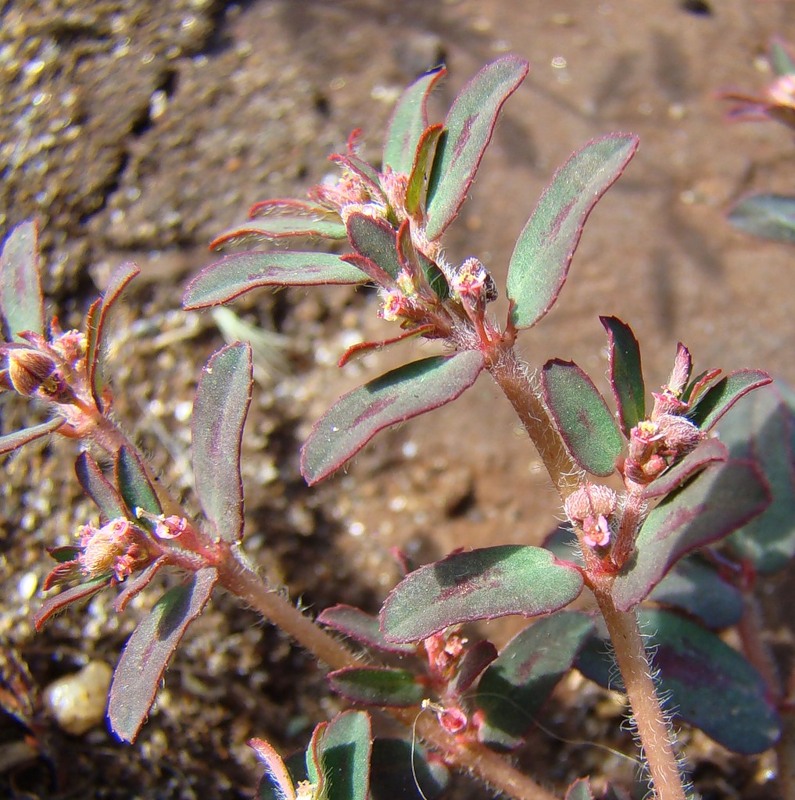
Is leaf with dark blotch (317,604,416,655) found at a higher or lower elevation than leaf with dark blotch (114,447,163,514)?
lower

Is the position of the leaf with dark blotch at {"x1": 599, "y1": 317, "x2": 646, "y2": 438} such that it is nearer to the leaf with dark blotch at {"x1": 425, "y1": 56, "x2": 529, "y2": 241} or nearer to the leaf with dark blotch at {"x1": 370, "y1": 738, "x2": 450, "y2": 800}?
the leaf with dark blotch at {"x1": 425, "y1": 56, "x2": 529, "y2": 241}

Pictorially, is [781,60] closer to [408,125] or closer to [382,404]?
[408,125]

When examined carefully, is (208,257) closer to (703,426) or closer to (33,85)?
(33,85)

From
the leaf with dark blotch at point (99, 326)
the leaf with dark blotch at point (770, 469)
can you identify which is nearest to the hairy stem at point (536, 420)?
the leaf with dark blotch at point (99, 326)

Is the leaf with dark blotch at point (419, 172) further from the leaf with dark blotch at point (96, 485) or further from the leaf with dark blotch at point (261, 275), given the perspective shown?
the leaf with dark blotch at point (96, 485)

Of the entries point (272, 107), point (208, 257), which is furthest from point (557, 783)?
point (272, 107)

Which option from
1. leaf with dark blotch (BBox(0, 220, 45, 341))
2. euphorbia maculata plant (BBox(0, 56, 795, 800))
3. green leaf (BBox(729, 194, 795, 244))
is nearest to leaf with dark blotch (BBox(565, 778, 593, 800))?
euphorbia maculata plant (BBox(0, 56, 795, 800))

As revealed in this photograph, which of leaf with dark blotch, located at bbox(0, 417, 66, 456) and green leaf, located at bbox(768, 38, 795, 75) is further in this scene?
green leaf, located at bbox(768, 38, 795, 75)
